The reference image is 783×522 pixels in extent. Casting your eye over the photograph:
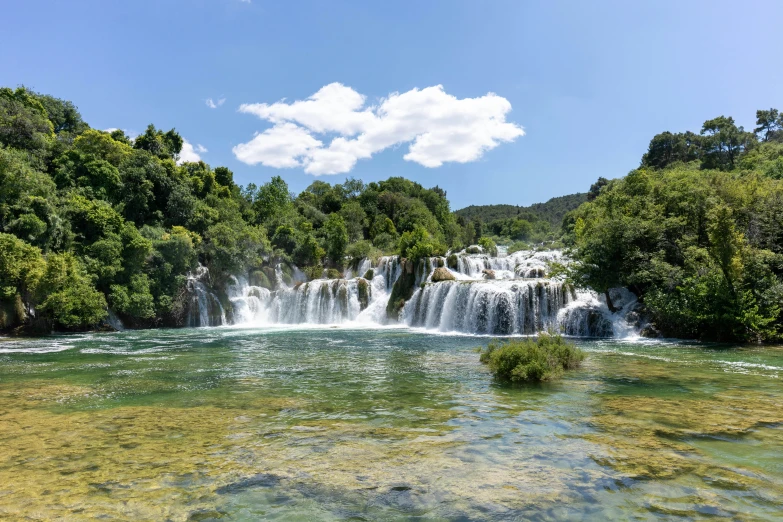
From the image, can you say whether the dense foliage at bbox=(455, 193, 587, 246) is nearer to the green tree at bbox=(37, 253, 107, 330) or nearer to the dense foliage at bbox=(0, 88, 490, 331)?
the dense foliage at bbox=(0, 88, 490, 331)

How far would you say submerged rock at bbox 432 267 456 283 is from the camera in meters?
31.7

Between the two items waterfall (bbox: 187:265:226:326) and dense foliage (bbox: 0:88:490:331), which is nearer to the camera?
dense foliage (bbox: 0:88:490:331)

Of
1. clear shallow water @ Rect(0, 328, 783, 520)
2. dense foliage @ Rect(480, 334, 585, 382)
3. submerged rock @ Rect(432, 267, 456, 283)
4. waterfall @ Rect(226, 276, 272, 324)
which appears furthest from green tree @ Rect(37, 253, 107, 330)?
dense foliage @ Rect(480, 334, 585, 382)

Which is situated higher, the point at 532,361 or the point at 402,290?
the point at 402,290

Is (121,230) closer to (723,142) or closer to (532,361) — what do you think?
(532,361)

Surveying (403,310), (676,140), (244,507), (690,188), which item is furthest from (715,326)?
(676,140)

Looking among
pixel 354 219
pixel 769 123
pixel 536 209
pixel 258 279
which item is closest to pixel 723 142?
pixel 769 123

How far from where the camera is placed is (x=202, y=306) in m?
34.3

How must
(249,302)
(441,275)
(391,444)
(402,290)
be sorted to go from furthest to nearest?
(249,302) < (402,290) < (441,275) < (391,444)

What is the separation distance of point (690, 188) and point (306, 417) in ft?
79.1

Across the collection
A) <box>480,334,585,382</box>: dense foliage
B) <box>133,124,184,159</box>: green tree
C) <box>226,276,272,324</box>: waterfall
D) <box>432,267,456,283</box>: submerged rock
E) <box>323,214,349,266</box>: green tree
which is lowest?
<box>480,334,585,382</box>: dense foliage

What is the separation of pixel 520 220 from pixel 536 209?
5804cm

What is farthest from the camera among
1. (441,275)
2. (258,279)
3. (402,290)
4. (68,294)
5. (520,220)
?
(520,220)

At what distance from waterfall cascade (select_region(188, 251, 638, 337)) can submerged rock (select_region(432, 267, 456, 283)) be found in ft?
0.82
